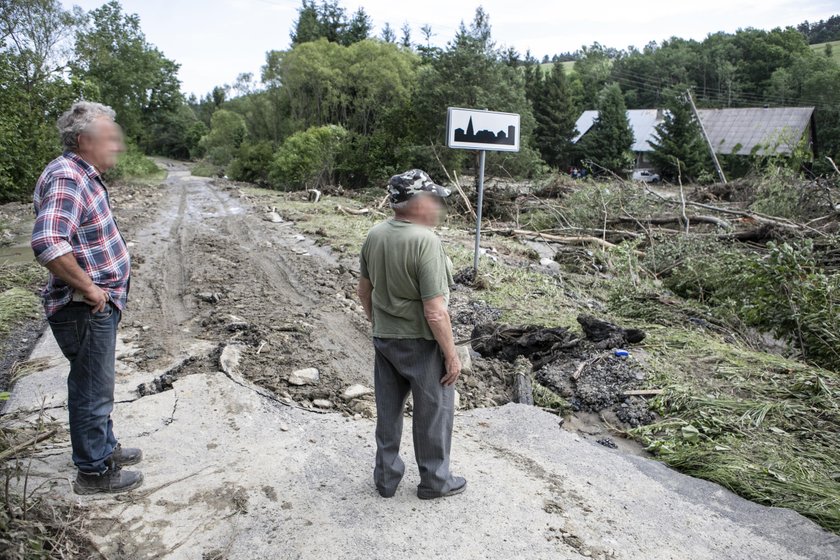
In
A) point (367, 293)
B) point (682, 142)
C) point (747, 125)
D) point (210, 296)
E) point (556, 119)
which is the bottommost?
point (210, 296)

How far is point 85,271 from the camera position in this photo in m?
2.76

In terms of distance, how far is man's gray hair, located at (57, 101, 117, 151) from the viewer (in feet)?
8.94

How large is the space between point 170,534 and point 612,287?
6895 mm

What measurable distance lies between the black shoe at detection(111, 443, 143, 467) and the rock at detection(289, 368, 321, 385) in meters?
1.37

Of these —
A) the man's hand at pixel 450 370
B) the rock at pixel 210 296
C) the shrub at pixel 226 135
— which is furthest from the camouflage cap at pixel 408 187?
the shrub at pixel 226 135

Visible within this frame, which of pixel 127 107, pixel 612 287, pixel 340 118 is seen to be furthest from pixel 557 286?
pixel 127 107

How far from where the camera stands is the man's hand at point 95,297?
2.70 meters

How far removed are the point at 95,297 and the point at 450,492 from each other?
2.01 m

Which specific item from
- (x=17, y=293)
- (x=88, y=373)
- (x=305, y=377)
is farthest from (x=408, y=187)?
(x=17, y=293)

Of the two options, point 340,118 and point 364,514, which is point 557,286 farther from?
point 340,118

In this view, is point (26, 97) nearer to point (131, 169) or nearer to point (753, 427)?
point (131, 169)

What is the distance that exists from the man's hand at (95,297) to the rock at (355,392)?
1.98 meters

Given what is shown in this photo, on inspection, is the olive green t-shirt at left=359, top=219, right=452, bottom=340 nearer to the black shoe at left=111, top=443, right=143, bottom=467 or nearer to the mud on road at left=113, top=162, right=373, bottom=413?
the mud on road at left=113, top=162, right=373, bottom=413

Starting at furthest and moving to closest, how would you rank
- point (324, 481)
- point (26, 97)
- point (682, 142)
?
point (682, 142) < point (26, 97) < point (324, 481)
